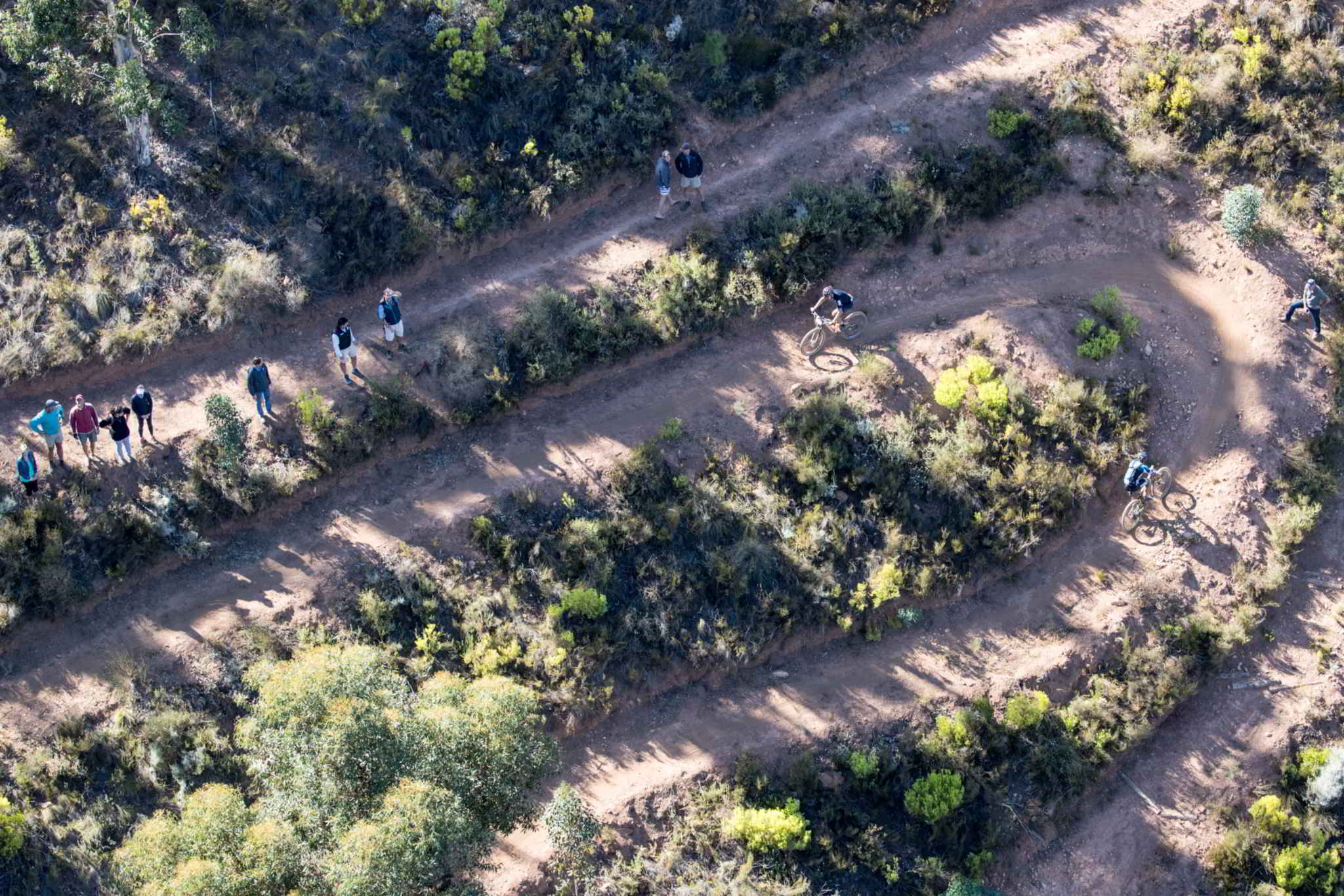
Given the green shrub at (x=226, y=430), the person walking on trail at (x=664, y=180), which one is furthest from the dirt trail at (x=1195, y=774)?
the green shrub at (x=226, y=430)

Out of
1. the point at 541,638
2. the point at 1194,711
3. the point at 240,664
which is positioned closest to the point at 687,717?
the point at 541,638

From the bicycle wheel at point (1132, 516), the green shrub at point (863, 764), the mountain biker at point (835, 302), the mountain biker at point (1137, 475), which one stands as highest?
the mountain biker at point (835, 302)

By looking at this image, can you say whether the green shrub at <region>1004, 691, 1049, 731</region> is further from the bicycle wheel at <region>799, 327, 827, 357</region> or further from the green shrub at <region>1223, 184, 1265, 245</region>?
the green shrub at <region>1223, 184, 1265, 245</region>

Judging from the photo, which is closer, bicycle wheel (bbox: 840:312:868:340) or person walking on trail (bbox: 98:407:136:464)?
person walking on trail (bbox: 98:407:136:464)

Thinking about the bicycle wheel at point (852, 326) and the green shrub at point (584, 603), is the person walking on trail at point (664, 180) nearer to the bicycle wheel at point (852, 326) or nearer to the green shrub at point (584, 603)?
the bicycle wheel at point (852, 326)

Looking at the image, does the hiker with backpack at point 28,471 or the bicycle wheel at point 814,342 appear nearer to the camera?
the hiker with backpack at point 28,471

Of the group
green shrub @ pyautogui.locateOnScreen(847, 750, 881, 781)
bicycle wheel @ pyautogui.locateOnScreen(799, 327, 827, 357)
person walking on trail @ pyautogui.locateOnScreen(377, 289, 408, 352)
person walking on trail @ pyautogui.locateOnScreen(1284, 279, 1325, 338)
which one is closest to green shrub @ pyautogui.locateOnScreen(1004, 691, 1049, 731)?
green shrub @ pyautogui.locateOnScreen(847, 750, 881, 781)
